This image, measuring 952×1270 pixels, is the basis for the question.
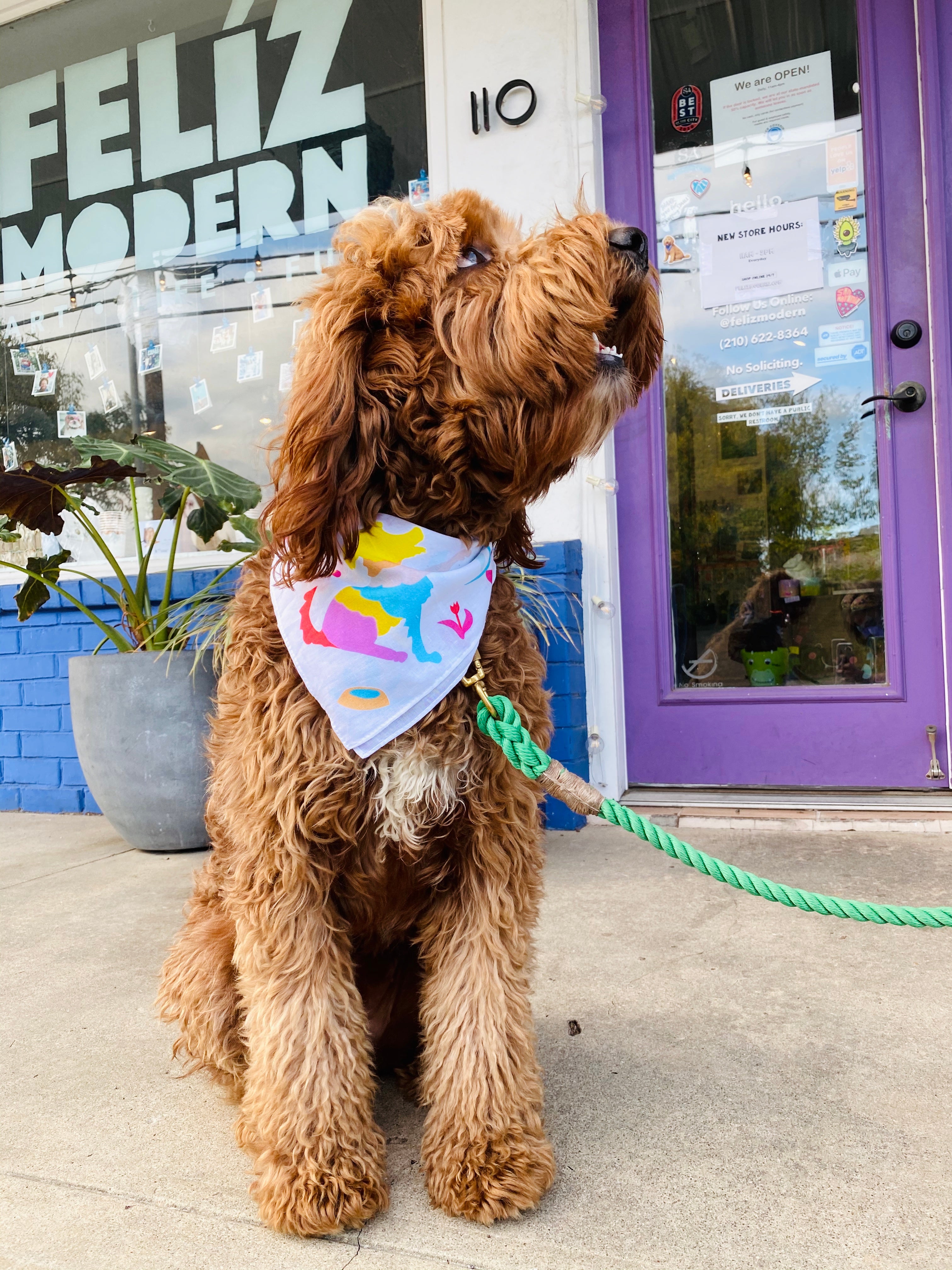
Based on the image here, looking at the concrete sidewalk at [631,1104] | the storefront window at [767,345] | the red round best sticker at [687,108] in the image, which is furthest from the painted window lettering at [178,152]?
the concrete sidewalk at [631,1104]

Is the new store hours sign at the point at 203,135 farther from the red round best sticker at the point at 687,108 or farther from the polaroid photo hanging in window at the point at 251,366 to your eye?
the red round best sticker at the point at 687,108

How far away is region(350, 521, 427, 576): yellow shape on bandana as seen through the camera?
5.42ft

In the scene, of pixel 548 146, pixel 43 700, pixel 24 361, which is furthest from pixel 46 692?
pixel 548 146

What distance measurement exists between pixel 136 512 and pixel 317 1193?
309 centimetres

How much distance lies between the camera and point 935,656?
152 inches

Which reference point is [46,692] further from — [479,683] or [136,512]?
[479,683]

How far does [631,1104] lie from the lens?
1.92m

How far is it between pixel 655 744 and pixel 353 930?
2.71 meters

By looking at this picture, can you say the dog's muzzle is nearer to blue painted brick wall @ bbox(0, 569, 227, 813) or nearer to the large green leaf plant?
the large green leaf plant

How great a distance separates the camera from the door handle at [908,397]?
3871 millimetres

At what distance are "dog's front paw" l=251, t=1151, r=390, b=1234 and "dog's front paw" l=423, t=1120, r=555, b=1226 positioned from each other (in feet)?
0.36

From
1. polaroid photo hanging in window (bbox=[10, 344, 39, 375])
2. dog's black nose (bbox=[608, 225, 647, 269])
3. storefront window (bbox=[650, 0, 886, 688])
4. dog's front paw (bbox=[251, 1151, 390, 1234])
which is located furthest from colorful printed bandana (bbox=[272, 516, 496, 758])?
polaroid photo hanging in window (bbox=[10, 344, 39, 375])

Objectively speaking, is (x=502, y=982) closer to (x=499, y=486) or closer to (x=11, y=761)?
(x=499, y=486)

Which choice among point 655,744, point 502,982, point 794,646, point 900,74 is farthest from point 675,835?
point 900,74
